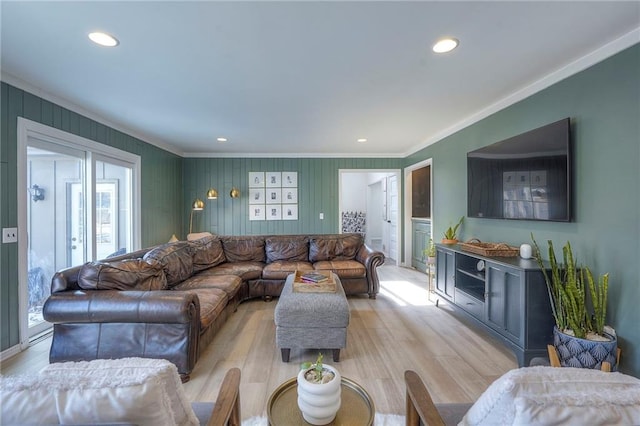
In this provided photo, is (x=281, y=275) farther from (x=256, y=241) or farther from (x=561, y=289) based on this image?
(x=561, y=289)

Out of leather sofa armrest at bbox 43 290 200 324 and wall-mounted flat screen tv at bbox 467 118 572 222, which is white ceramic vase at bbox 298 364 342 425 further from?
wall-mounted flat screen tv at bbox 467 118 572 222

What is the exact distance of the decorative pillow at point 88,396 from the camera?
0.69 meters

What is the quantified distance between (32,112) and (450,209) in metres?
5.11

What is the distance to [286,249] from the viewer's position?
4.61 metres

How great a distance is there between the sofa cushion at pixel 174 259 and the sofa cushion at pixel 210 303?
42 centimetres

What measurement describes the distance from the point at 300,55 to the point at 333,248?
3.08 meters

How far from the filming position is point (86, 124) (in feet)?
11.0

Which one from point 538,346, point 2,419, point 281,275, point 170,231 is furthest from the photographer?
point 170,231

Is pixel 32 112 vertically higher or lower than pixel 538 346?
higher

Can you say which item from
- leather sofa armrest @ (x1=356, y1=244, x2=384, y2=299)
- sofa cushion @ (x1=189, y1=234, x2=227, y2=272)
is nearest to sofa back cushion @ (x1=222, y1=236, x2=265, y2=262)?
sofa cushion @ (x1=189, y1=234, x2=227, y2=272)

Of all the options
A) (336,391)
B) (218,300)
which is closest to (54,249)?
(218,300)

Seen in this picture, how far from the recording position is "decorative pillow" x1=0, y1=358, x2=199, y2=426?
27.1 inches

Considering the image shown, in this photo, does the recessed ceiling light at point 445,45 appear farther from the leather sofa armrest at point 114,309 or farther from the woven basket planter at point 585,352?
the leather sofa armrest at point 114,309

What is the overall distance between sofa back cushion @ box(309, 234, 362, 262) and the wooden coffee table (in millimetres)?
3137
